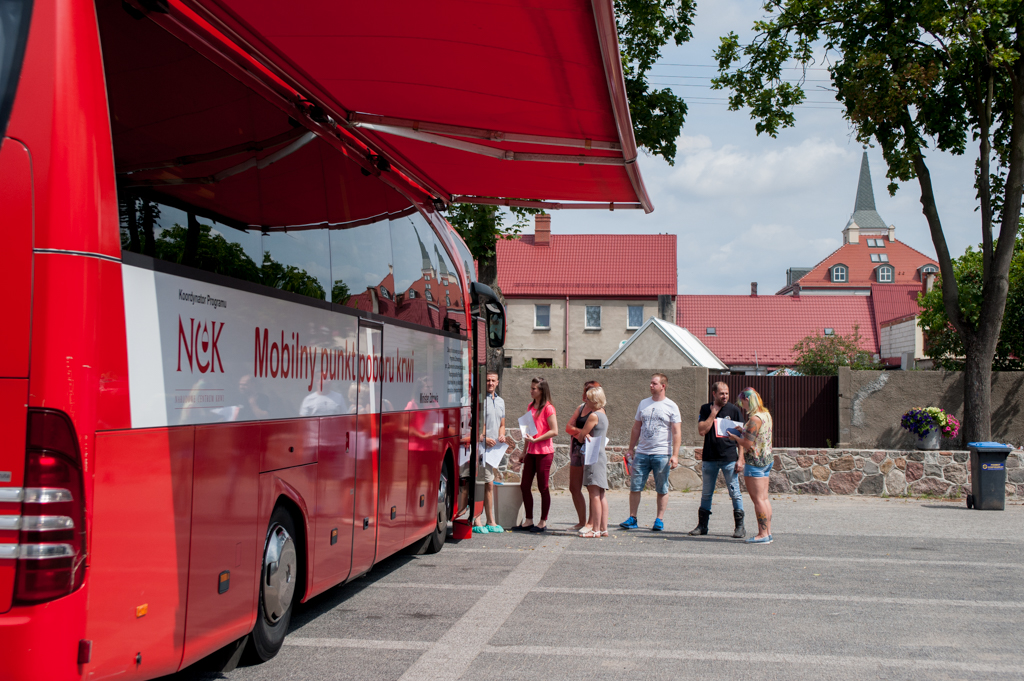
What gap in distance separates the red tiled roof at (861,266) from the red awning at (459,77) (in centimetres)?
10662

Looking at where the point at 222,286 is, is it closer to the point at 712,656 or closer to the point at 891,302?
the point at 712,656

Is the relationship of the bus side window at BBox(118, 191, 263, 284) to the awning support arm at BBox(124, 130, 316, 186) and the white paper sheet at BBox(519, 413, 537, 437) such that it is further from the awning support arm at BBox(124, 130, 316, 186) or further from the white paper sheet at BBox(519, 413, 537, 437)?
the white paper sheet at BBox(519, 413, 537, 437)

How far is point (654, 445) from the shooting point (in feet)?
38.5

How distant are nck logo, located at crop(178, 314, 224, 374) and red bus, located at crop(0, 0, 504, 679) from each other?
0.04 feet

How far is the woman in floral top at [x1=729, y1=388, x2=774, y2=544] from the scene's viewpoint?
10914 mm

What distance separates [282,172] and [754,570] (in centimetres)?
610

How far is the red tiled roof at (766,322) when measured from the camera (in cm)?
6819

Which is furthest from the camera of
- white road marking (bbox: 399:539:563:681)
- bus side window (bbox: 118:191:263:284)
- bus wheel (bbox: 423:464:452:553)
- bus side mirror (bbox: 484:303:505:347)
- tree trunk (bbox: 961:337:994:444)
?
tree trunk (bbox: 961:337:994:444)

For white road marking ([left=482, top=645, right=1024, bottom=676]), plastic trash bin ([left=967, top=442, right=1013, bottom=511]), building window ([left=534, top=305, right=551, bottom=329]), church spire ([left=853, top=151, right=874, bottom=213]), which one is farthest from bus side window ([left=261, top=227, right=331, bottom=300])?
church spire ([left=853, top=151, right=874, bottom=213])

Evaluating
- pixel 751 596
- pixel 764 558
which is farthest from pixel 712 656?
pixel 764 558

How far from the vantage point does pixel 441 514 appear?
10359 mm

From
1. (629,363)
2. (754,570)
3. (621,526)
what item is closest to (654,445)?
(621,526)

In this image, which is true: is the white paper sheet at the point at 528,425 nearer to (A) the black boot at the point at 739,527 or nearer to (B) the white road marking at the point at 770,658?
(A) the black boot at the point at 739,527

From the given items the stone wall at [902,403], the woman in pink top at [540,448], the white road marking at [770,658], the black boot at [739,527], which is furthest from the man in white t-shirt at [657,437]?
the stone wall at [902,403]
